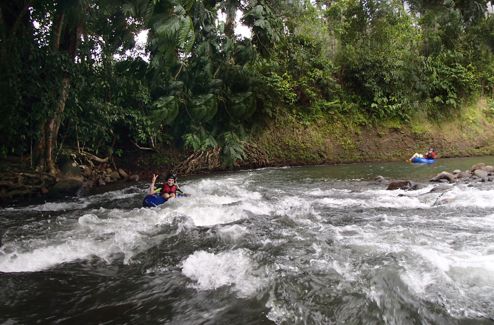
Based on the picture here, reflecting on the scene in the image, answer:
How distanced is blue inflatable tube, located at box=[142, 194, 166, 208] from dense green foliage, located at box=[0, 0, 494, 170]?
1533 mm

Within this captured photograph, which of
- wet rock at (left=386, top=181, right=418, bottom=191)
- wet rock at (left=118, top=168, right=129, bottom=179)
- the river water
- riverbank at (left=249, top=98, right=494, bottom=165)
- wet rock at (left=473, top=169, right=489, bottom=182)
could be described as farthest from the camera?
riverbank at (left=249, top=98, right=494, bottom=165)

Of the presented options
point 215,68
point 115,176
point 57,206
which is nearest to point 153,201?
point 57,206

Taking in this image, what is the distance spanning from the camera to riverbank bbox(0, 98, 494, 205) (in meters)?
14.9

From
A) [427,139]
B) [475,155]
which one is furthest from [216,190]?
[475,155]

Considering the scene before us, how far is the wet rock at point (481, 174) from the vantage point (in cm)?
947

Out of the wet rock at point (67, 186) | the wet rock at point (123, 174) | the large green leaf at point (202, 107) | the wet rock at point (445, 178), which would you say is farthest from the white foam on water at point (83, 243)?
the wet rock at point (123, 174)

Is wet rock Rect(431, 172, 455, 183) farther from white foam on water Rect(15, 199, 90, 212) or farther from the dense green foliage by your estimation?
white foam on water Rect(15, 199, 90, 212)

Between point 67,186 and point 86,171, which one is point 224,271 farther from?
point 86,171

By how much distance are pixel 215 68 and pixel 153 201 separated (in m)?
5.18

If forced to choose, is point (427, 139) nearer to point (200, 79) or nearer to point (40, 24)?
point (200, 79)

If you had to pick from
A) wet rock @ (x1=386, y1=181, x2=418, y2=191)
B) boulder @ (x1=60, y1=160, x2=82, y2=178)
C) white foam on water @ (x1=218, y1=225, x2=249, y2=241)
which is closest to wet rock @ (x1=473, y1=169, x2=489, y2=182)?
wet rock @ (x1=386, y1=181, x2=418, y2=191)

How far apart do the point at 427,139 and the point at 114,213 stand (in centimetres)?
1515

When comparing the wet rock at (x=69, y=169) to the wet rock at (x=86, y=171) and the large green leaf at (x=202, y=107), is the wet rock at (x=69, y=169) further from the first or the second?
the large green leaf at (x=202, y=107)

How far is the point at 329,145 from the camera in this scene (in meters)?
16.7
